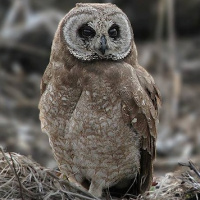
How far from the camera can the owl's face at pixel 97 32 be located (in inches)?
259

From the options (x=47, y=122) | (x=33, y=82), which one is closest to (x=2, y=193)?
(x=47, y=122)

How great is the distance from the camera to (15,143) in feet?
39.3

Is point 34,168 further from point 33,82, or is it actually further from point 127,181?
point 33,82

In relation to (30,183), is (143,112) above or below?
above

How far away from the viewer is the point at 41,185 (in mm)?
6426

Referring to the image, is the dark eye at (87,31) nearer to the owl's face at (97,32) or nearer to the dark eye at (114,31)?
the owl's face at (97,32)

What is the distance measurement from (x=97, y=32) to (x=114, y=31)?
18cm

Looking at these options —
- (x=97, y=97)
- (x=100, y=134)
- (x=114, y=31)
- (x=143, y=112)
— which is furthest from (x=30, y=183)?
(x=114, y=31)

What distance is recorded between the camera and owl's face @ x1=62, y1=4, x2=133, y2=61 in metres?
6.59

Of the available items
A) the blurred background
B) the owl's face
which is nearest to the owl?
the owl's face

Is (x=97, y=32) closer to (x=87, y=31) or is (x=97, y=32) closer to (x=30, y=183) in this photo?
(x=87, y=31)

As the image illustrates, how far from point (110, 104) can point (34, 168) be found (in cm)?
84

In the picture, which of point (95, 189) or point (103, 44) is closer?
point (103, 44)

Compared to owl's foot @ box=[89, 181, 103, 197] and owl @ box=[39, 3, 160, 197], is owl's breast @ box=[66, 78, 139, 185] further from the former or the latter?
owl's foot @ box=[89, 181, 103, 197]
